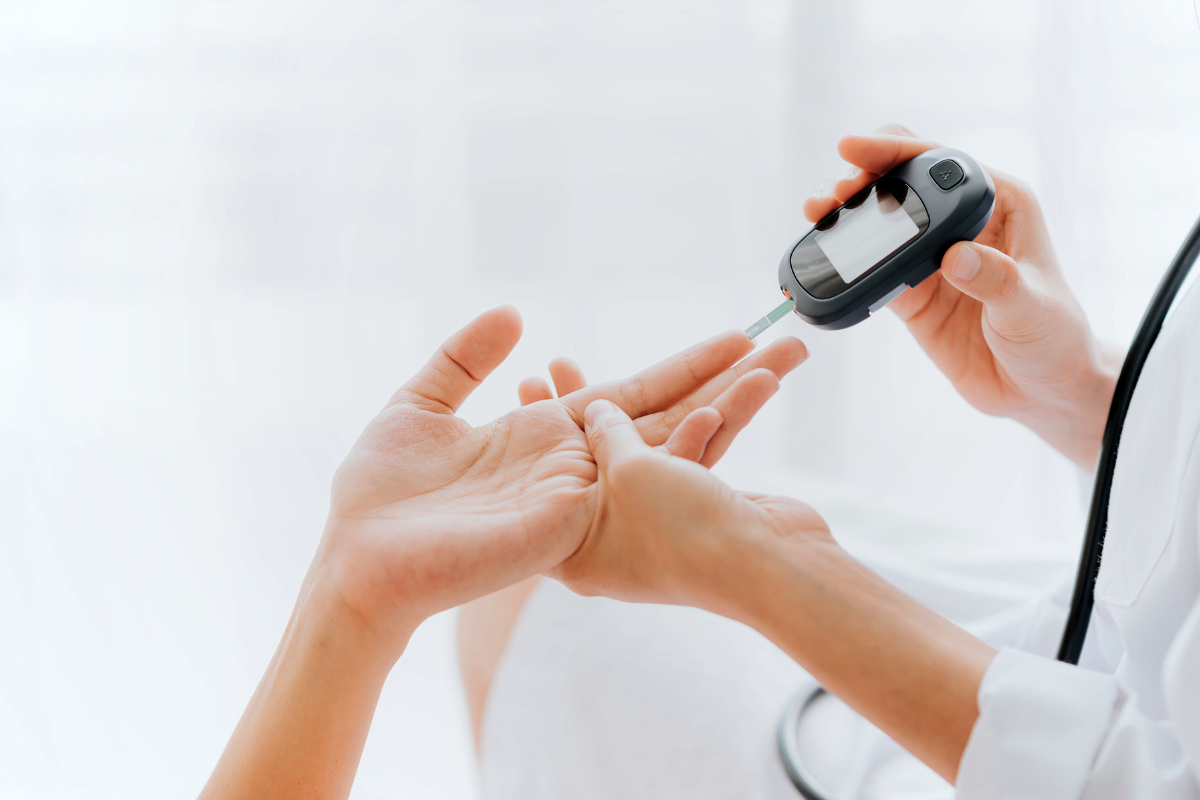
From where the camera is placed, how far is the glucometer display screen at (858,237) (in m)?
0.70

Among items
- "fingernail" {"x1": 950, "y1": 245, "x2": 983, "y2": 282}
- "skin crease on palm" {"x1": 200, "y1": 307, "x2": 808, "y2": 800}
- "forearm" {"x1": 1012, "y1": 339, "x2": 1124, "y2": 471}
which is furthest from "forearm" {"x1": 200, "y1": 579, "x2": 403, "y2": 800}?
"forearm" {"x1": 1012, "y1": 339, "x2": 1124, "y2": 471}

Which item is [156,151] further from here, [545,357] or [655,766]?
[655,766]

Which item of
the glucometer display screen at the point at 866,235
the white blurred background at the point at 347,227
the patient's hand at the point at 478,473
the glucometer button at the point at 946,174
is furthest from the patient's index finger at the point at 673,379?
the white blurred background at the point at 347,227

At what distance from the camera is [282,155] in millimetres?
1292

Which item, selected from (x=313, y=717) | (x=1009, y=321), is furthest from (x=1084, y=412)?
(x=313, y=717)

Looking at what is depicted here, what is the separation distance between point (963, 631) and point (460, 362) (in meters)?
0.48

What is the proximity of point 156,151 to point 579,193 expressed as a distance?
695 millimetres

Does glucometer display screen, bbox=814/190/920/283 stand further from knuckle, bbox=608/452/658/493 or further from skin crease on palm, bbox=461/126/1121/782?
knuckle, bbox=608/452/658/493

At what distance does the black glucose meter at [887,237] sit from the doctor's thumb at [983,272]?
30 mm

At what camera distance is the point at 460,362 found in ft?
2.48

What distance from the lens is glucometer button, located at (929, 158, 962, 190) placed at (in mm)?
688

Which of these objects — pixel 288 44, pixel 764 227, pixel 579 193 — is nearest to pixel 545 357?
pixel 579 193

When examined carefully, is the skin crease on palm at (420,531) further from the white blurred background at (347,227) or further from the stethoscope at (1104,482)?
the white blurred background at (347,227)

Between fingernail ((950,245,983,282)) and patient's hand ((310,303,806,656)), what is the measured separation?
15 centimetres
